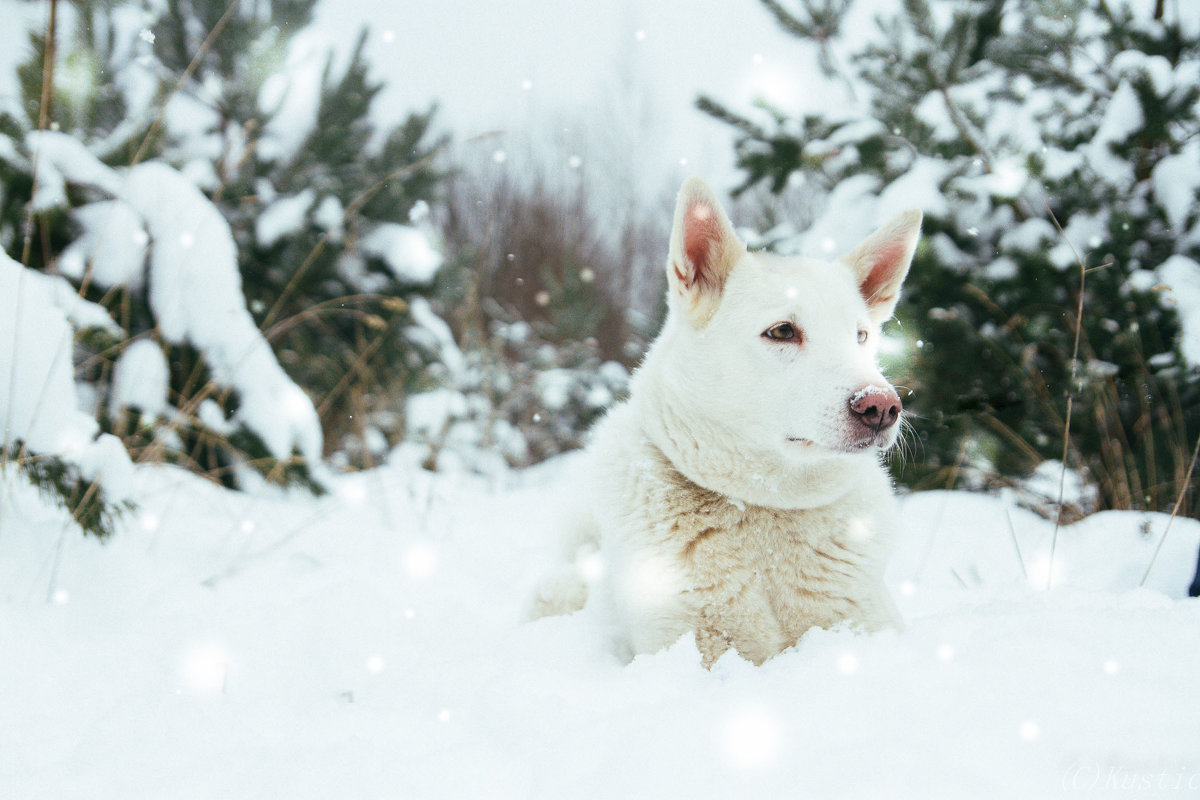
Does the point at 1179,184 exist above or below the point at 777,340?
above

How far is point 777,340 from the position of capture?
1.97 m

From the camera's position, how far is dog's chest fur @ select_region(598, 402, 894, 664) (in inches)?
72.8

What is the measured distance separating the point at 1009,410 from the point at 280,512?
13.7ft

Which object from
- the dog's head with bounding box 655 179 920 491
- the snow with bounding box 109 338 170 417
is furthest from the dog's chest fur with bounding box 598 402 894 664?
the snow with bounding box 109 338 170 417

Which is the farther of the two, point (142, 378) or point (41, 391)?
point (142, 378)

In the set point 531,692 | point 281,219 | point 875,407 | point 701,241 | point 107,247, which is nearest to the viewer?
point 531,692

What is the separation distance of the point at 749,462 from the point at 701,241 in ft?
2.30

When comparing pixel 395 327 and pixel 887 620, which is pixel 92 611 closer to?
pixel 887 620

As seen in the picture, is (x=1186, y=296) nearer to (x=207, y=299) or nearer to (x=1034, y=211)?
(x=1034, y=211)

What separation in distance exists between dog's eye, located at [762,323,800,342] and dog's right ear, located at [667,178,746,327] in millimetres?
227

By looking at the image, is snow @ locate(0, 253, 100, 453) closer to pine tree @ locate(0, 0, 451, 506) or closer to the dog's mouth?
pine tree @ locate(0, 0, 451, 506)

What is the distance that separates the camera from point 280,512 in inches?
153

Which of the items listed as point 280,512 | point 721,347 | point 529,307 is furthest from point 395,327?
point 529,307

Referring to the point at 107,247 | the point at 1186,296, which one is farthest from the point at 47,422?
the point at 1186,296
